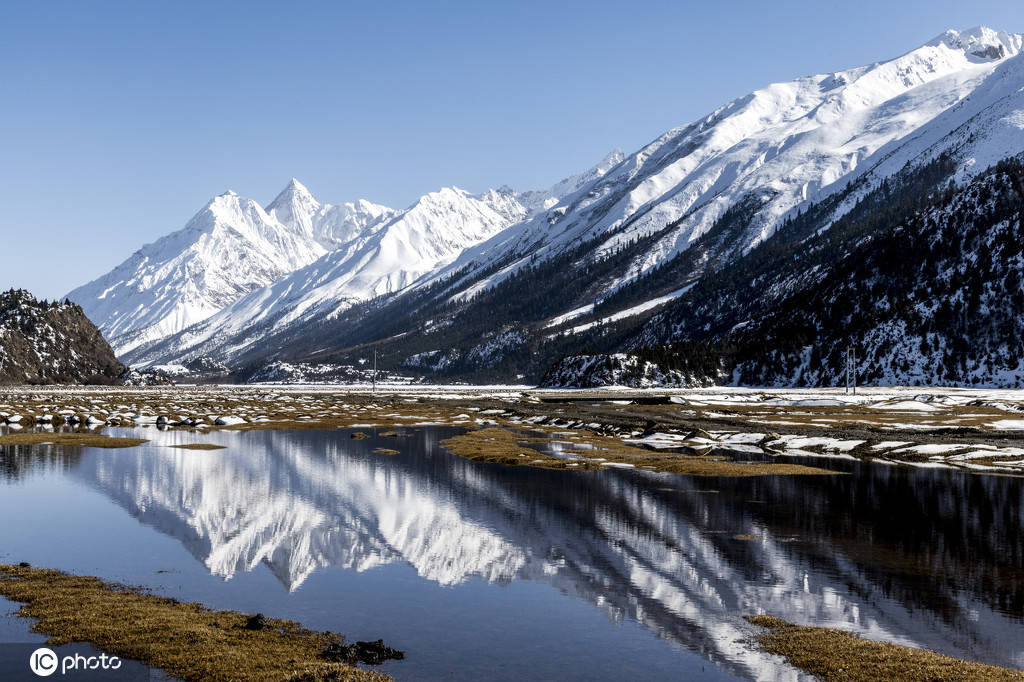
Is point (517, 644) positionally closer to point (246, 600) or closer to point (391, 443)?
point (246, 600)

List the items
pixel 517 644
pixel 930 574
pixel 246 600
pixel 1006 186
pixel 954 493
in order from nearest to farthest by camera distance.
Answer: pixel 517 644, pixel 246 600, pixel 930 574, pixel 954 493, pixel 1006 186

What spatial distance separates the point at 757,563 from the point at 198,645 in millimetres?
19013

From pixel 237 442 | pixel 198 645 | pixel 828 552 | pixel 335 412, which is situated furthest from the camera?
pixel 335 412

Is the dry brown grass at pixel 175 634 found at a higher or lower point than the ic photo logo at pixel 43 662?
lower

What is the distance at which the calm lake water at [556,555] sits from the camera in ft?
67.4

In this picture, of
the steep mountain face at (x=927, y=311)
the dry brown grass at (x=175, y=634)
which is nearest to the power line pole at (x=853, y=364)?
the steep mountain face at (x=927, y=311)

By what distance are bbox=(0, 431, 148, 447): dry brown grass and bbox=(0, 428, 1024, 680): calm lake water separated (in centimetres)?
1870

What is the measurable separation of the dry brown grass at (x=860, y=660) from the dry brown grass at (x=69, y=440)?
6233cm

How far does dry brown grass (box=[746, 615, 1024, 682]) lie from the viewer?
17.7m

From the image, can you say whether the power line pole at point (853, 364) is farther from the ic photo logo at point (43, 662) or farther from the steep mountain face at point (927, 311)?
the ic photo logo at point (43, 662)

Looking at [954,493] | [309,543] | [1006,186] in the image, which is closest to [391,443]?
[309,543]

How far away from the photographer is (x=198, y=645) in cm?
1895

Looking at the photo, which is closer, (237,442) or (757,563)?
(757,563)

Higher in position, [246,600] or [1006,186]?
[1006,186]
